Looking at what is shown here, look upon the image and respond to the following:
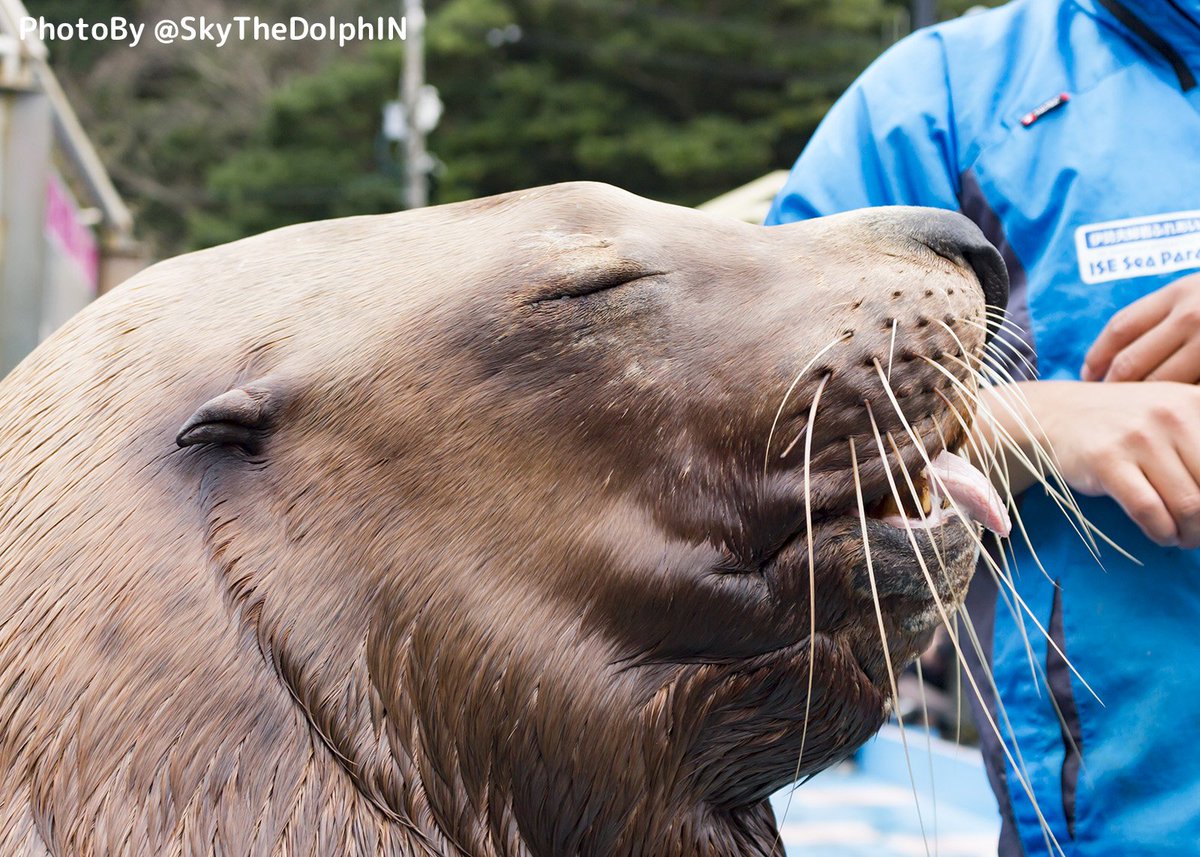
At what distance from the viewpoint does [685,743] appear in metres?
1.46

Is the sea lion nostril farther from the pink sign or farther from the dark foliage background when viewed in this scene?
the dark foliage background

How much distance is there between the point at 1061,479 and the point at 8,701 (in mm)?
1331

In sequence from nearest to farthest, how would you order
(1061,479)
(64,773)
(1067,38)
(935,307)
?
(64,773) < (935,307) < (1061,479) < (1067,38)

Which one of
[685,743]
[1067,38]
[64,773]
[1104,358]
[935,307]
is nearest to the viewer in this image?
[64,773]

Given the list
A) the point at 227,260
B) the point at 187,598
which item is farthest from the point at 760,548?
the point at 227,260

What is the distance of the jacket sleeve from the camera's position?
206 centimetres

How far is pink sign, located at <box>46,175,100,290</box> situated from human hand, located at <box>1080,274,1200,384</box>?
437 cm

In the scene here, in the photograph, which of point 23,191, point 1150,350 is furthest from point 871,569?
point 23,191

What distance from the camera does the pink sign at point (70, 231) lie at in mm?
5611

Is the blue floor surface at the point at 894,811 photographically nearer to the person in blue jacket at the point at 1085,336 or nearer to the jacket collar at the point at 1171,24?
the person in blue jacket at the point at 1085,336

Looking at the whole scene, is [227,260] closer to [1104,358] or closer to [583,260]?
[583,260]

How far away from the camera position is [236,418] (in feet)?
4.79

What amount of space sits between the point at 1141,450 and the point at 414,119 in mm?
22496

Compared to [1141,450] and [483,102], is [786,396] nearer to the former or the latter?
[1141,450]
